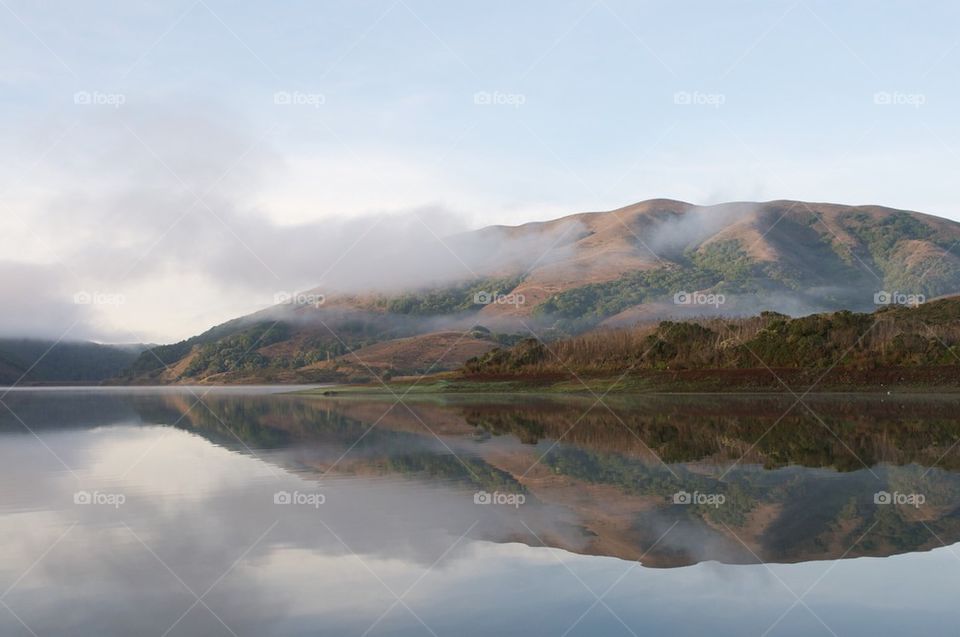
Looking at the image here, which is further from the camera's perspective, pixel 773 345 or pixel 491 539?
pixel 773 345

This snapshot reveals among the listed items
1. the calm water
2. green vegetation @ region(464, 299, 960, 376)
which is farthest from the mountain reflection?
green vegetation @ region(464, 299, 960, 376)

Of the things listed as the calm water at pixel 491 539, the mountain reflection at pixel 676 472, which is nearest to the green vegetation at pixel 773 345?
the mountain reflection at pixel 676 472

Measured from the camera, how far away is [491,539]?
537 inches

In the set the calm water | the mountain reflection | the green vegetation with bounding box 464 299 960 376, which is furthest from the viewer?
the green vegetation with bounding box 464 299 960 376

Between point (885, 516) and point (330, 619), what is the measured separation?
34.6ft

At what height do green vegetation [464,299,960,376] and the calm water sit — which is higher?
green vegetation [464,299,960,376]

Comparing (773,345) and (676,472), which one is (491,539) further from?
(773,345)

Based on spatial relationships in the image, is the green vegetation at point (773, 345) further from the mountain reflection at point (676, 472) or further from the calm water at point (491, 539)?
the calm water at point (491, 539)

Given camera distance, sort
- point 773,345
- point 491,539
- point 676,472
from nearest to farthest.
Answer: point 491,539
point 676,472
point 773,345

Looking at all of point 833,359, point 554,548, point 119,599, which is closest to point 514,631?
point 554,548

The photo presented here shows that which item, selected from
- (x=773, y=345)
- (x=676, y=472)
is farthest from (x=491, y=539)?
(x=773, y=345)

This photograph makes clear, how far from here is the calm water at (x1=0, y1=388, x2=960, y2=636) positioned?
31.9ft

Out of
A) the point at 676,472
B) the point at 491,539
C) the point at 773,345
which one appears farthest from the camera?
the point at 773,345

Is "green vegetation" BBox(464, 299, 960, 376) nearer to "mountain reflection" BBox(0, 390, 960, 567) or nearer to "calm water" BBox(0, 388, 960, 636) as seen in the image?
"mountain reflection" BBox(0, 390, 960, 567)
